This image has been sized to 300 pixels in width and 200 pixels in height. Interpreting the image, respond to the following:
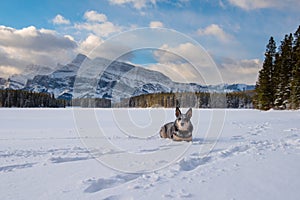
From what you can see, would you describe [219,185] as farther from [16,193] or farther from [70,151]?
[70,151]

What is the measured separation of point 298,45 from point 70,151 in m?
36.8

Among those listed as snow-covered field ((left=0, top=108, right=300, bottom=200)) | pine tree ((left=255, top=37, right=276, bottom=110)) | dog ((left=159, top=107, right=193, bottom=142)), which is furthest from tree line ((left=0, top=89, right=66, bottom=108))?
snow-covered field ((left=0, top=108, right=300, bottom=200))

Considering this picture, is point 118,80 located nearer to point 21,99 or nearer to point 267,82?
point 267,82

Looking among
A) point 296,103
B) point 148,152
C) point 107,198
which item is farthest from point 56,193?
point 296,103

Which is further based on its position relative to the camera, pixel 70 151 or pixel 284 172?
pixel 70 151

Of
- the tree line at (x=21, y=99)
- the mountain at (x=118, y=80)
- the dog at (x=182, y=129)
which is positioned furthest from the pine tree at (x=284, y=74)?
the tree line at (x=21, y=99)

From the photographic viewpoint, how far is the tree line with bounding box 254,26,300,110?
33688 mm

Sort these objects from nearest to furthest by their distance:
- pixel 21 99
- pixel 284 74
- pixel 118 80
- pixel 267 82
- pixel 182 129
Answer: pixel 118 80
pixel 182 129
pixel 284 74
pixel 267 82
pixel 21 99

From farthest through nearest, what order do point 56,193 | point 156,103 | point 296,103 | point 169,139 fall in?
point 296,103, point 156,103, point 169,139, point 56,193

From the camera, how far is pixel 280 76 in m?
36.7

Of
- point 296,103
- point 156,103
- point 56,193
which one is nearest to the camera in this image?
point 56,193

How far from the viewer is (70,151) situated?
297 inches

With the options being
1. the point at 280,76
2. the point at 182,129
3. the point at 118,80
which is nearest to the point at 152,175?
the point at 118,80

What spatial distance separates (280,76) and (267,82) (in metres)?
2.34
